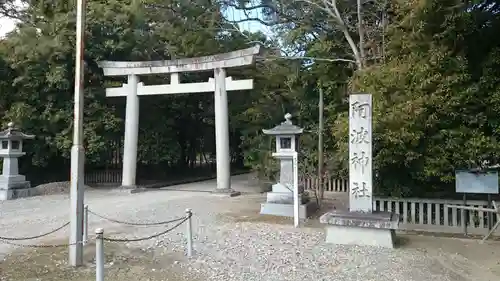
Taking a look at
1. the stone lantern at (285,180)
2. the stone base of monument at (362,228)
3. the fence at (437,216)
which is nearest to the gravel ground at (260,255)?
the stone base of monument at (362,228)

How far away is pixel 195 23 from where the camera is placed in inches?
587

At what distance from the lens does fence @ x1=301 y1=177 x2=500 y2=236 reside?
774cm

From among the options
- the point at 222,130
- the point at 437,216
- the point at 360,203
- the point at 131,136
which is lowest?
the point at 437,216

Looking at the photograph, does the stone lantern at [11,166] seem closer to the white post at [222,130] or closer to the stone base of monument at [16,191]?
the stone base of monument at [16,191]

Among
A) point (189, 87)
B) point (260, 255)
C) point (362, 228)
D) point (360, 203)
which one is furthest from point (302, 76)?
point (260, 255)

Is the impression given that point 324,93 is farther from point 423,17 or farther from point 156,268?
point 156,268

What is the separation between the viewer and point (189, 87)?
13344mm

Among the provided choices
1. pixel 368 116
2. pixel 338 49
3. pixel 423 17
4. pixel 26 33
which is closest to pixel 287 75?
pixel 338 49

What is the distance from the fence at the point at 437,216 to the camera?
25.4 feet

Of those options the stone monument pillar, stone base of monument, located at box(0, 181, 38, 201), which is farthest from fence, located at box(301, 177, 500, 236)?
stone base of monument, located at box(0, 181, 38, 201)

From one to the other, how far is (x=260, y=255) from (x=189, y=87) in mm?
8408

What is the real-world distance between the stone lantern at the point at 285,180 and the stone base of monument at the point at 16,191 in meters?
7.92

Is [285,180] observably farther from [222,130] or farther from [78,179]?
[78,179]

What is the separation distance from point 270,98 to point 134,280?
32.3 ft
